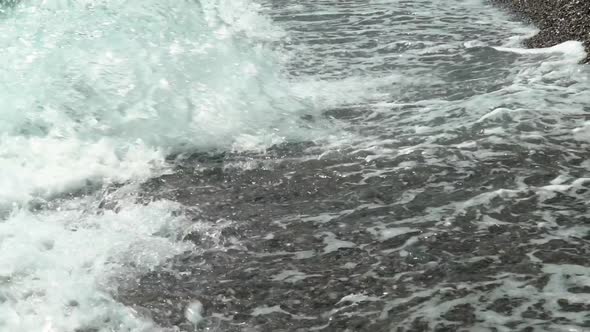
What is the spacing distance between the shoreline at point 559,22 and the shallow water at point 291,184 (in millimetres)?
Answer: 350

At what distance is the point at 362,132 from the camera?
7.66m

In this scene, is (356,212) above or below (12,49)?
below

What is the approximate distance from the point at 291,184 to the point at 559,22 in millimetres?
6735

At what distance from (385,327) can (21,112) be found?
5743 millimetres

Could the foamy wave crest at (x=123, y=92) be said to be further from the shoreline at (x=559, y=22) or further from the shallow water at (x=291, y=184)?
the shoreline at (x=559, y=22)

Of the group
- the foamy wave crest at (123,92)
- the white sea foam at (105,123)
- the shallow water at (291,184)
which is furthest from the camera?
the foamy wave crest at (123,92)

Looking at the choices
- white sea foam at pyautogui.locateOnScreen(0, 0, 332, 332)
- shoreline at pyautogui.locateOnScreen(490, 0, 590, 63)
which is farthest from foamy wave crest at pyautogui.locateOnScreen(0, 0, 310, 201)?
shoreline at pyautogui.locateOnScreen(490, 0, 590, 63)

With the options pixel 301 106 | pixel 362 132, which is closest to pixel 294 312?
pixel 362 132

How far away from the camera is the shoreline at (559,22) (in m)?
10.2

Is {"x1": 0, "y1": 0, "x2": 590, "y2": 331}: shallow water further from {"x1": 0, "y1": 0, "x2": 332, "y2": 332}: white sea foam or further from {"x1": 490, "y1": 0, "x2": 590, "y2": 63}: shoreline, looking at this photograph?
{"x1": 490, "y1": 0, "x2": 590, "y2": 63}: shoreline

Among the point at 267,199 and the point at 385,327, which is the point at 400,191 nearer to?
the point at 267,199

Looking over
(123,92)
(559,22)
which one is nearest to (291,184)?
(123,92)

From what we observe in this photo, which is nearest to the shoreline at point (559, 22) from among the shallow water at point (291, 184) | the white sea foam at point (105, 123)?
the shallow water at point (291, 184)

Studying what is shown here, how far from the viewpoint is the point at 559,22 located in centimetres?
1102
